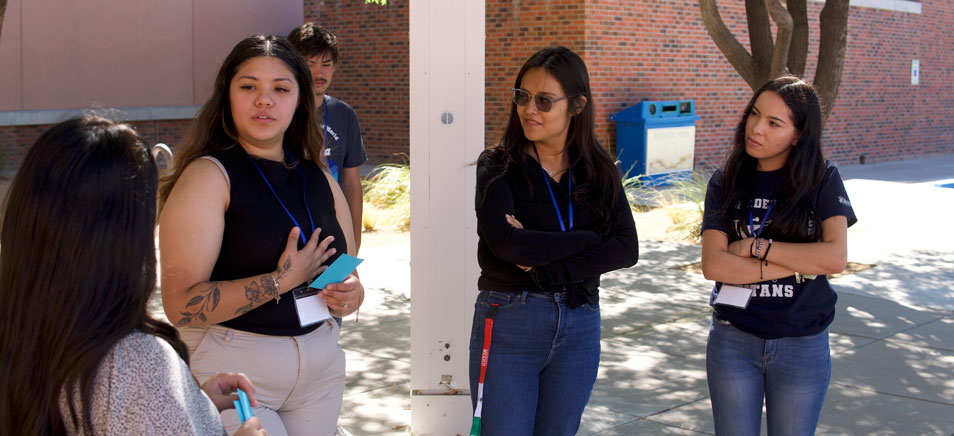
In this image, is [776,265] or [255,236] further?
[776,265]

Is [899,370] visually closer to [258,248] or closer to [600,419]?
[600,419]

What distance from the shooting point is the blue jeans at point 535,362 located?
10.1 ft

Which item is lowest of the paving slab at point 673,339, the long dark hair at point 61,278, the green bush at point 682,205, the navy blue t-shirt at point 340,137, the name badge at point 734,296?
the paving slab at point 673,339

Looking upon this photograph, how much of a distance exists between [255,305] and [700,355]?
4.34 meters

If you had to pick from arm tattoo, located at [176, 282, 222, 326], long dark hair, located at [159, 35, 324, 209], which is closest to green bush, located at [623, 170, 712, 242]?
long dark hair, located at [159, 35, 324, 209]

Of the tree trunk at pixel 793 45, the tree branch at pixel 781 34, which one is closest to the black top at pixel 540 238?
the tree branch at pixel 781 34

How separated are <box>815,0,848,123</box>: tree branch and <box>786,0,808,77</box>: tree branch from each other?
152 mm

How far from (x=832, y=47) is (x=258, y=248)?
22.5ft

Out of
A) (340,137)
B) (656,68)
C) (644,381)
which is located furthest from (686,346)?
(656,68)

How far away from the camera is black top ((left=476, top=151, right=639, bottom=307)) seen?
3.07 metres

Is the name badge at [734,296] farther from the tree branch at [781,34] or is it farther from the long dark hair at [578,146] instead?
the tree branch at [781,34]

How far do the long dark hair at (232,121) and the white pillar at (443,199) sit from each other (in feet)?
4.49

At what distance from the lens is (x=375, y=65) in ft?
63.3

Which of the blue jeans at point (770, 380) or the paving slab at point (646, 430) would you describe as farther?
the paving slab at point (646, 430)
